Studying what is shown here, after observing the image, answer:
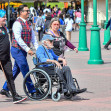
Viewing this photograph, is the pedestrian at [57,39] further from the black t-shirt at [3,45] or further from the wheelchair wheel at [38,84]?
the black t-shirt at [3,45]

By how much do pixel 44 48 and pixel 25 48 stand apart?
0.33m

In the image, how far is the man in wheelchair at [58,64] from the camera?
25.7 ft

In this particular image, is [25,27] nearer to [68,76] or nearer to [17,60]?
[17,60]

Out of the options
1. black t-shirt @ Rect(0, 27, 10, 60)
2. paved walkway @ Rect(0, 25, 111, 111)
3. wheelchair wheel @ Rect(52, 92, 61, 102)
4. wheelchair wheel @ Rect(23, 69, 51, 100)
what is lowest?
Result: paved walkway @ Rect(0, 25, 111, 111)

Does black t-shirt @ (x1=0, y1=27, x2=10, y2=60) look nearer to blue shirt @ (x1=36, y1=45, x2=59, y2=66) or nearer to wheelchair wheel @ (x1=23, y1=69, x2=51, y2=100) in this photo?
wheelchair wheel @ (x1=23, y1=69, x2=51, y2=100)

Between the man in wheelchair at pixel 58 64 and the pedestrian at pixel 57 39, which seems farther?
the pedestrian at pixel 57 39

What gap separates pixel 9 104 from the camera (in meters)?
7.62

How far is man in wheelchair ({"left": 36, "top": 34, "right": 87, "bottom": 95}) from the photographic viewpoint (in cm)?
782

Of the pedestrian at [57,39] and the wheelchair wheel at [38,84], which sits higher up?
the pedestrian at [57,39]

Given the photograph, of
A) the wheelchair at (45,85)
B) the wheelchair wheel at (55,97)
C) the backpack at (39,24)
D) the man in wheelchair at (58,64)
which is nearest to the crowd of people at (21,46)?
the man in wheelchair at (58,64)

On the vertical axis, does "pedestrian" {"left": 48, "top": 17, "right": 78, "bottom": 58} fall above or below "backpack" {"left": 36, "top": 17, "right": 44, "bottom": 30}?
above

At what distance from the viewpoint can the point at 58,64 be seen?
787 centimetres

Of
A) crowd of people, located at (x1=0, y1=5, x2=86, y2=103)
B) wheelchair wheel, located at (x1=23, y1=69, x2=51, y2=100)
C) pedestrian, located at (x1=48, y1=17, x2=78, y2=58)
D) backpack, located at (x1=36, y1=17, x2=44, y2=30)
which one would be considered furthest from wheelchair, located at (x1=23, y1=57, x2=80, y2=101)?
backpack, located at (x1=36, y1=17, x2=44, y2=30)

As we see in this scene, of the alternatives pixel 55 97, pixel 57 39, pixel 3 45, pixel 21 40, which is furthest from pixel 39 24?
pixel 3 45
